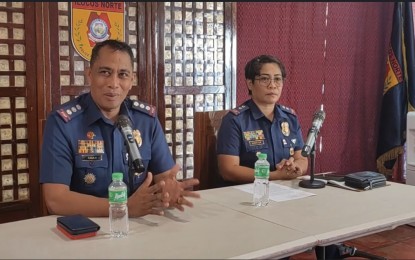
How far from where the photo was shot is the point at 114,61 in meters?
1.90

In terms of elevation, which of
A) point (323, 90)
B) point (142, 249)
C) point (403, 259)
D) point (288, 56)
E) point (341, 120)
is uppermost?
point (288, 56)

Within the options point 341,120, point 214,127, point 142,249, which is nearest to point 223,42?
point 214,127

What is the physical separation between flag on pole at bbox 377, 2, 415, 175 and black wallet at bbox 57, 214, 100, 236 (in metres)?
3.55

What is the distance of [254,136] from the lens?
98.0 inches

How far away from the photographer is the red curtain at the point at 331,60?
3.80m

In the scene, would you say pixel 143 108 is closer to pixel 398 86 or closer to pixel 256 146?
pixel 256 146

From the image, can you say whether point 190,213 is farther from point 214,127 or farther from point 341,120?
point 341,120

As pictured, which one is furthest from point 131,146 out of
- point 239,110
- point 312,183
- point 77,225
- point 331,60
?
point 331,60

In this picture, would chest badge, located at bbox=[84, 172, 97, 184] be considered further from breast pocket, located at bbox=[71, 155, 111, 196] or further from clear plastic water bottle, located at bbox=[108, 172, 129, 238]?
clear plastic water bottle, located at bbox=[108, 172, 129, 238]

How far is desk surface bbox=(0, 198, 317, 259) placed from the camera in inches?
50.3

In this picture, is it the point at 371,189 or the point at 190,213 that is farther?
the point at 371,189

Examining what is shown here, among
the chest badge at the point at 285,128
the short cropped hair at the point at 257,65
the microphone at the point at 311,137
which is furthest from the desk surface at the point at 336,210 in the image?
the short cropped hair at the point at 257,65

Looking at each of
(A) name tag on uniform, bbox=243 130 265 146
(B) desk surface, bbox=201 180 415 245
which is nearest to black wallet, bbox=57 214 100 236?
(B) desk surface, bbox=201 180 415 245

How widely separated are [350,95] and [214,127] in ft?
7.86
